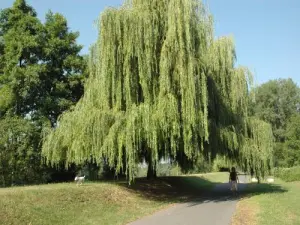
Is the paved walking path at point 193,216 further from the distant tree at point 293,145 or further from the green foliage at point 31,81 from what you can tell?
the distant tree at point 293,145

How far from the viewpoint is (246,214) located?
44.2 ft

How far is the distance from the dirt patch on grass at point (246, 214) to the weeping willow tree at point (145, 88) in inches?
136

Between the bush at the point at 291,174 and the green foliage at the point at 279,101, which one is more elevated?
the green foliage at the point at 279,101

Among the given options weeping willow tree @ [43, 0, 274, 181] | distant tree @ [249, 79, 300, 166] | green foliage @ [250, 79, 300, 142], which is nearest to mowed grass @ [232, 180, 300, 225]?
weeping willow tree @ [43, 0, 274, 181]

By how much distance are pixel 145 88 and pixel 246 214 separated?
7071mm

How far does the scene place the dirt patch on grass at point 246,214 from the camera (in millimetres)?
11828

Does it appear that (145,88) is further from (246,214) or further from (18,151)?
(18,151)

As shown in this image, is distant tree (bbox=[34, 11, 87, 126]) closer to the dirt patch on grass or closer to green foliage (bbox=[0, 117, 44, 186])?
green foliage (bbox=[0, 117, 44, 186])

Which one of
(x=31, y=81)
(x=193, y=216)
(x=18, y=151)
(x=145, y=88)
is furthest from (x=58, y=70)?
(x=193, y=216)

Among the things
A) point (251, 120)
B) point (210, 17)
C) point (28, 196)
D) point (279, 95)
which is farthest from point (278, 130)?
point (28, 196)

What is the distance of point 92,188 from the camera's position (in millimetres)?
16031

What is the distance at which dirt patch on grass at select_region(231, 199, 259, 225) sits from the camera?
1183 cm

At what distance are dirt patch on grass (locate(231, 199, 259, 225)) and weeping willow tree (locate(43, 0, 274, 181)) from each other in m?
3.46

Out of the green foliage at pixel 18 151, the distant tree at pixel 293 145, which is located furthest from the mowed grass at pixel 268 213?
the distant tree at pixel 293 145
